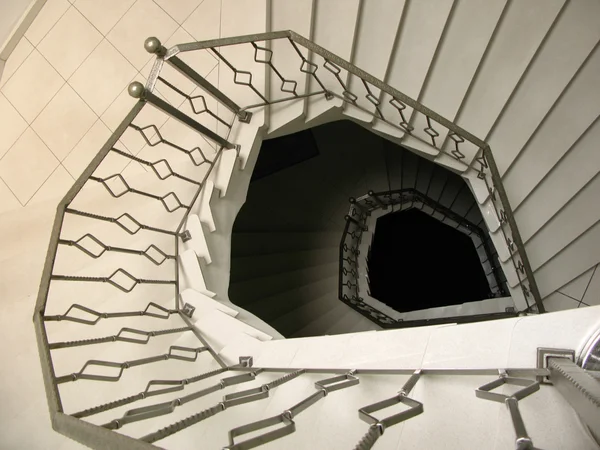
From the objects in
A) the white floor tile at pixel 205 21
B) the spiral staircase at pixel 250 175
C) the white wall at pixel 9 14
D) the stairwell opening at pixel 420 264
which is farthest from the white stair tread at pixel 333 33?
the stairwell opening at pixel 420 264

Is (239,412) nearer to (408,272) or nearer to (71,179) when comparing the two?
(71,179)

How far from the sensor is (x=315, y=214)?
7.69 metres

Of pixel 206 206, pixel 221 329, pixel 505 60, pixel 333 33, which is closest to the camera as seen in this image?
pixel 221 329

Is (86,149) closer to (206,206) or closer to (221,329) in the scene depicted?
(206,206)

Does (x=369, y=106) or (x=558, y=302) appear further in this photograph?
(x=369, y=106)

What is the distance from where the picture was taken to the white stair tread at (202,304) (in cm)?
335

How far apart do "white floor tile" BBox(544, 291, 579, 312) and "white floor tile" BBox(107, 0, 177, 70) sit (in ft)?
15.8

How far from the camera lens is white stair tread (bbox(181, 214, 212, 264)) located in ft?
12.2

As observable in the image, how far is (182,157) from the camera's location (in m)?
4.28

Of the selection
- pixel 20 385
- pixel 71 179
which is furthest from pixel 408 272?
pixel 20 385

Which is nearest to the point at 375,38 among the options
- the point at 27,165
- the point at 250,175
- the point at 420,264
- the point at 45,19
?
the point at 250,175

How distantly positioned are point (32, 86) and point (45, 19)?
94 centimetres

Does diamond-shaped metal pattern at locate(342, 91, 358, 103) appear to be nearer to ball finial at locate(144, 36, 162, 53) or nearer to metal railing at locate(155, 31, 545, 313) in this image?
metal railing at locate(155, 31, 545, 313)

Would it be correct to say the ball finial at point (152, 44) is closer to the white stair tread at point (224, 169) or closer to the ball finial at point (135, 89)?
the ball finial at point (135, 89)
